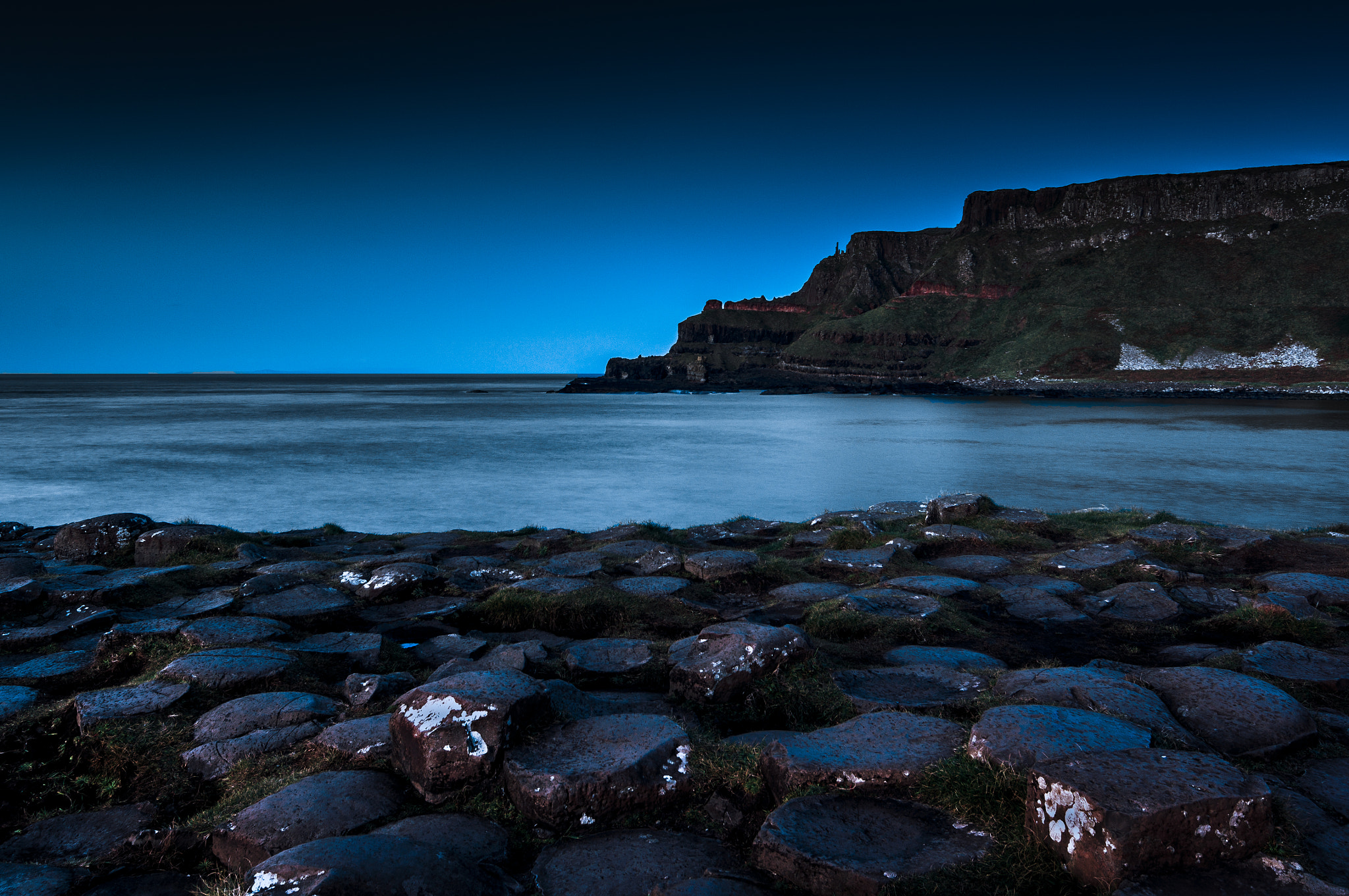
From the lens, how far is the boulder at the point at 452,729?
2.90 metres

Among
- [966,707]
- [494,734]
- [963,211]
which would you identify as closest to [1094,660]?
[966,707]

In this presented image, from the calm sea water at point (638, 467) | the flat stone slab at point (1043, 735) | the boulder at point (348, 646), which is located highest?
the flat stone slab at point (1043, 735)

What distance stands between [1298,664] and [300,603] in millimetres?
7689

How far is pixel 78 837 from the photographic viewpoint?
112 inches

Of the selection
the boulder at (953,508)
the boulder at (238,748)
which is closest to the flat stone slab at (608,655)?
the boulder at (238,748)

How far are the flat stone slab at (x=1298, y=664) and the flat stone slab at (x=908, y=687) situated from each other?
2035mm

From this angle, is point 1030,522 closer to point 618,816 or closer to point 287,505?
point 618,816

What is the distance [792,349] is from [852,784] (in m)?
133

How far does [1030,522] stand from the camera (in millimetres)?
9492

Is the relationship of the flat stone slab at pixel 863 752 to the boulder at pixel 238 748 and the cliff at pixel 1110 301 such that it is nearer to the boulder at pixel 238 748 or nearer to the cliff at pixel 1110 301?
the boulder at pixel 238 748

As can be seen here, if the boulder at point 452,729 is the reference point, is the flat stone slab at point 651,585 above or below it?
below

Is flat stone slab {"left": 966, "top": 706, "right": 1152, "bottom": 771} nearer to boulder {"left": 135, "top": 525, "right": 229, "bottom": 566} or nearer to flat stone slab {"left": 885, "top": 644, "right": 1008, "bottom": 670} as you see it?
flat stone slab {"left": 885, "top": 644, "right": 1008, "bottom": 670}

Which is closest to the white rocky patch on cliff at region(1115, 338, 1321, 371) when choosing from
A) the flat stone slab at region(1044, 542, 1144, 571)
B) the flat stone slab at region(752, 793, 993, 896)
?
the flat stone slab at region(1044, 542, 1144, 571)

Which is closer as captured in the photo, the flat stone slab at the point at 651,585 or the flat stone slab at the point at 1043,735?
the flat stone slab at the point at 1043,735
